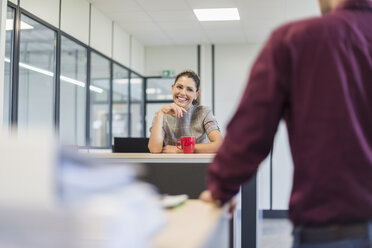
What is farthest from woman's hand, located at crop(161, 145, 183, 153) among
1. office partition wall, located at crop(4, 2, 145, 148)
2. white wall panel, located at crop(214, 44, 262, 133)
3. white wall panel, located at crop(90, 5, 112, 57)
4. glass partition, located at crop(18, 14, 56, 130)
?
white wall panel, located at crop(214, 44, 262, 133)

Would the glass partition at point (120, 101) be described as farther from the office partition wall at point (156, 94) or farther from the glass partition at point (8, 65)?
the glass partition at point (8, 65)

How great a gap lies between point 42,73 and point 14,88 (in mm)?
586

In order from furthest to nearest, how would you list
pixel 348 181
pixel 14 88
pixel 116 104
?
pixel 116 104 < pixel 14 88 < pixel 348 181

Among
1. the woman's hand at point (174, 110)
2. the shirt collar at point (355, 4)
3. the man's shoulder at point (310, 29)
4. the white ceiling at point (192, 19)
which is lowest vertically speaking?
the woman's hand at point (174, 110)

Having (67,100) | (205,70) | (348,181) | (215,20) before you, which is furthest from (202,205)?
(205,70)

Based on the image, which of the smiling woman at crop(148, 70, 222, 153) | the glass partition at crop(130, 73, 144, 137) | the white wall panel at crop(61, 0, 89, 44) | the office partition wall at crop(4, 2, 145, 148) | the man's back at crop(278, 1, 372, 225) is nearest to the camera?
the man's back at crop(278, 1, 372, 225)

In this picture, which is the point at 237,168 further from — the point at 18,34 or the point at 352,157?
the point at 18,34

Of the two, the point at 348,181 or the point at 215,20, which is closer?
the point at 348,181

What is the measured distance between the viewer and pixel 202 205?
121cm

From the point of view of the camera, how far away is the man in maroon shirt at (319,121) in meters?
0.98

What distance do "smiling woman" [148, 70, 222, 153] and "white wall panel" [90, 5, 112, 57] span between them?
2.62 meters

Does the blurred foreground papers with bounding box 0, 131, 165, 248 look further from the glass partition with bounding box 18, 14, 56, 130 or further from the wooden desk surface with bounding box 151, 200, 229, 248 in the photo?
the glass partition with bounding box 18, 14, 56, 130

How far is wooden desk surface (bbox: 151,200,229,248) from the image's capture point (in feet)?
2.49

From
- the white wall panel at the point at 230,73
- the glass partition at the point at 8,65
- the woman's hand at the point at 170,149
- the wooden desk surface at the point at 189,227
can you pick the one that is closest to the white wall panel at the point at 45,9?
the glass partition at the point at 8,65
